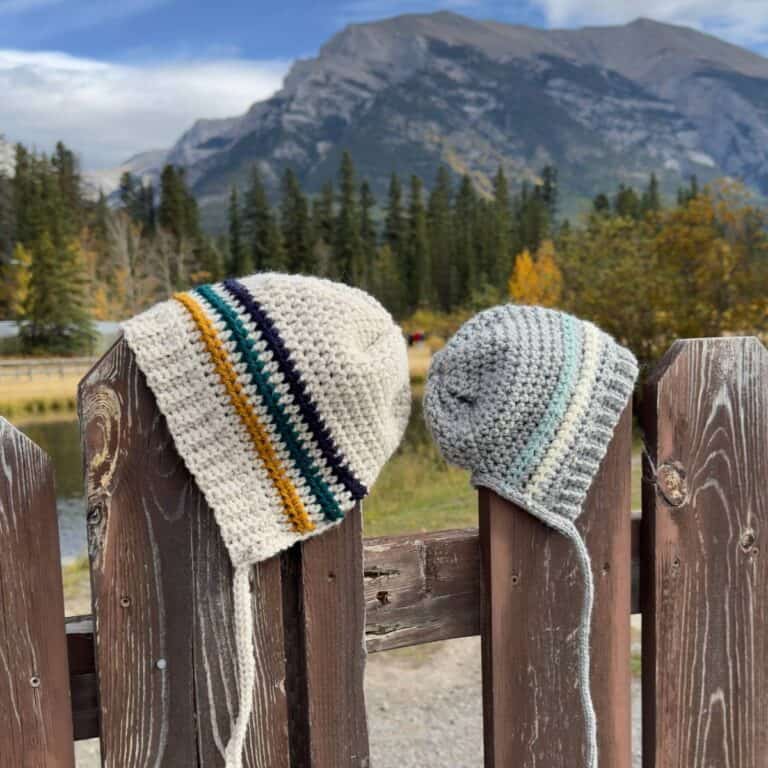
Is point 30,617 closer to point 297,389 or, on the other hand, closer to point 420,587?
point 297,389

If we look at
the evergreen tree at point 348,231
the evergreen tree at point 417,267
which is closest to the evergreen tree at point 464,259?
the evergreen tree at point 417,267

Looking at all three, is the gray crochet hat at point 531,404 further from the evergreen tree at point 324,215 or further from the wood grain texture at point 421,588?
A: the evergreen tree at point 324,215

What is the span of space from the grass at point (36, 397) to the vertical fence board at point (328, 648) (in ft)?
74.8

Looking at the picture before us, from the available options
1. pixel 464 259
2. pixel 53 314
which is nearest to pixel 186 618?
pixel 53 314

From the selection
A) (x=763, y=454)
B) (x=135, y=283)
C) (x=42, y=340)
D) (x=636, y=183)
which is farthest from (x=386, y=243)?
(x=636, y=183)

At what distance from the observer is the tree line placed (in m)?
16.6

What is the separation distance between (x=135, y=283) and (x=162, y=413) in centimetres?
4735

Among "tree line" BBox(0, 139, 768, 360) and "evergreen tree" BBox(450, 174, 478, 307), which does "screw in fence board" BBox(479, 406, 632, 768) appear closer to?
"tree line" BBox(0, 139, 768, 360)

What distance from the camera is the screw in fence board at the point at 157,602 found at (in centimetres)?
122

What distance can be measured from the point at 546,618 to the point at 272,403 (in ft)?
2.33

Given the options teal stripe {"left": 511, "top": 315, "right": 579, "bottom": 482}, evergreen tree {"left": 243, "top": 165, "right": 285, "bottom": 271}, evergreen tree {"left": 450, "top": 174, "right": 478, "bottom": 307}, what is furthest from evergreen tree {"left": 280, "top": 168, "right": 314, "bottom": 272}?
teal stripe {"left": 511, "top": 315, "right": 579, "bottom": 482}

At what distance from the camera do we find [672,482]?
155 cm

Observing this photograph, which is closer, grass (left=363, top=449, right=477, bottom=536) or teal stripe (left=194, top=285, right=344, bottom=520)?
teal stripe (left=194, top=285, right=344, bottom=520)

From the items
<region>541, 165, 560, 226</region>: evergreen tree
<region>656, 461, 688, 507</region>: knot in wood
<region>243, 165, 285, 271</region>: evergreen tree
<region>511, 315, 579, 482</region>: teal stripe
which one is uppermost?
<region>541, 165, 560, 226</region>: evergreen tree
